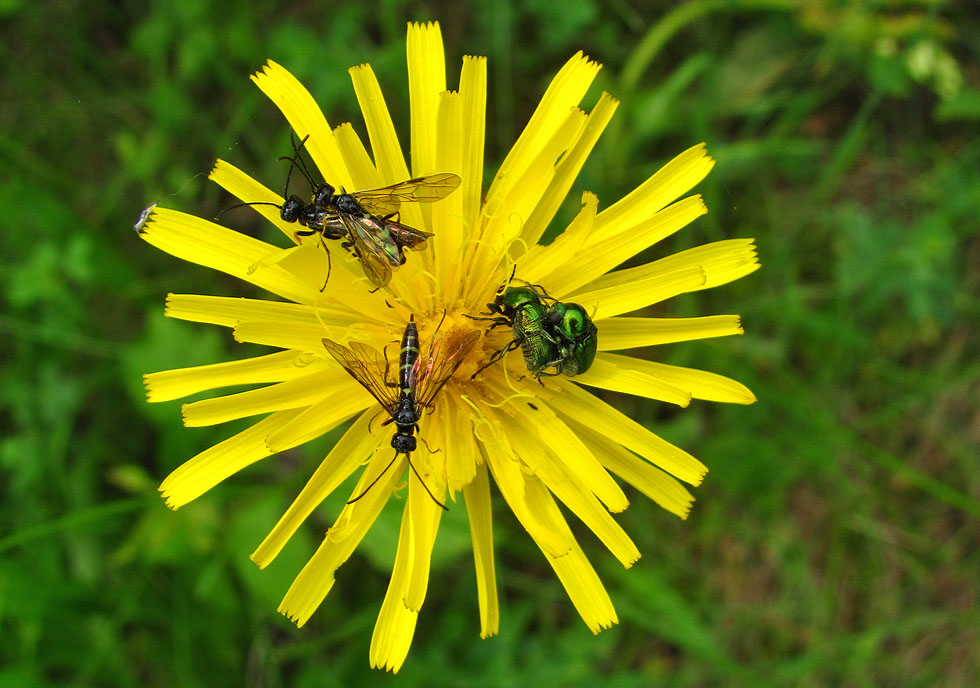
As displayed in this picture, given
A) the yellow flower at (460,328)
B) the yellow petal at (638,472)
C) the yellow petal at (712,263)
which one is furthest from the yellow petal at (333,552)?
the yellow petal at (712,263)

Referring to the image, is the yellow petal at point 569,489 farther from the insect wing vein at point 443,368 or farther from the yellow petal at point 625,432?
the insect wing vein at point 443,368

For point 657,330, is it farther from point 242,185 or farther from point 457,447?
point 242,185

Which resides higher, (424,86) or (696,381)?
(424,86)

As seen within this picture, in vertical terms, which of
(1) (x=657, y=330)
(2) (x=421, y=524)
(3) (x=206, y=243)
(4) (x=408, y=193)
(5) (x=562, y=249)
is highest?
(4) (x=408, y=193)

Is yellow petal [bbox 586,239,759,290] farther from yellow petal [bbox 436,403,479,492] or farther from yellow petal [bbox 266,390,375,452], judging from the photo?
yellow petal [bbox 266,390,375,452]

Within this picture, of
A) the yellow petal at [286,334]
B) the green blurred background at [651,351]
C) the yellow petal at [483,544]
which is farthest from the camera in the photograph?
the green blurred background at [651,351]

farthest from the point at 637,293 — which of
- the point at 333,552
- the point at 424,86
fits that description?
the point at 333,552
